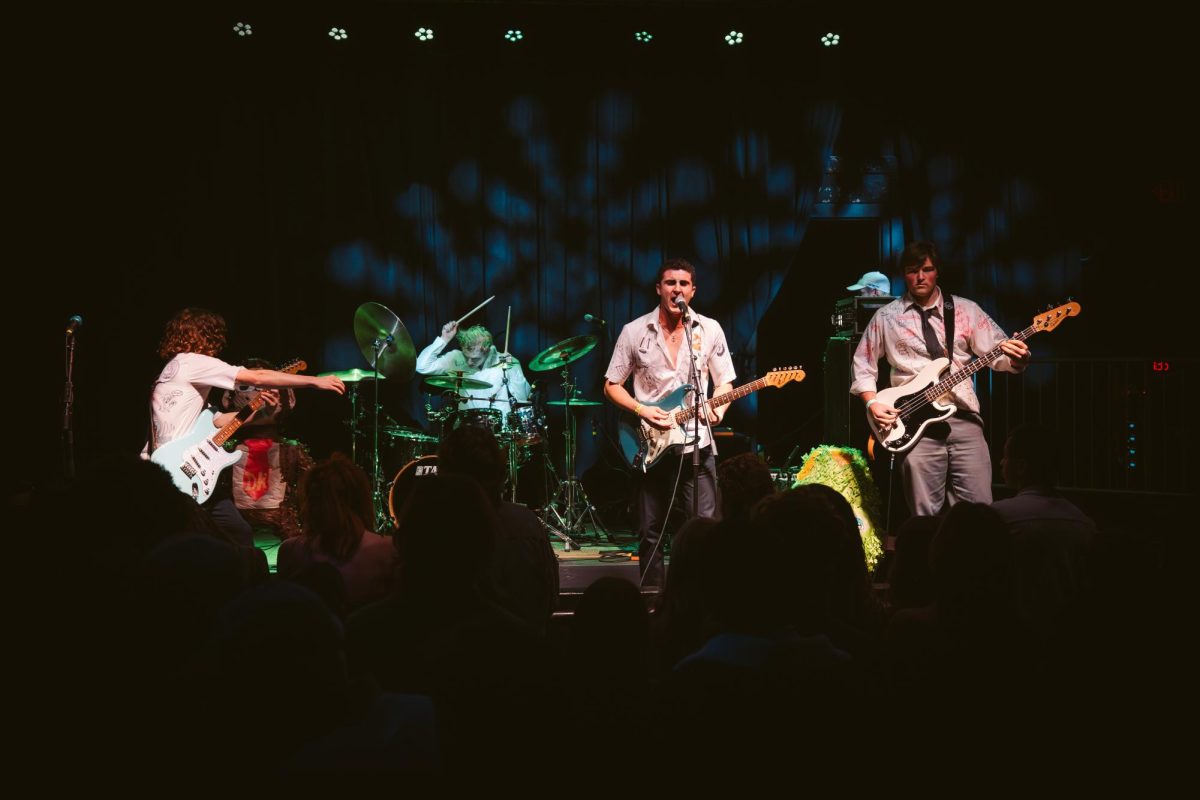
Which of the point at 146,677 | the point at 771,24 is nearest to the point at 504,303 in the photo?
the point at 771,24

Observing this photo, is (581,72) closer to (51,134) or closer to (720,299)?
(720,299)

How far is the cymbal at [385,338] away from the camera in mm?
7496

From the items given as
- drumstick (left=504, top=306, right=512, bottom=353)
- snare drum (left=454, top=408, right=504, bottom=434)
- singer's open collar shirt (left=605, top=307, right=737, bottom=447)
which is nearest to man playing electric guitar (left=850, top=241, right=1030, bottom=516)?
singer's open collar shirt (left=605, top=307, right=737, bottom=447)

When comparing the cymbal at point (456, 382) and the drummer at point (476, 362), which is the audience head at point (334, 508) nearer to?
the cymbal at point (456, 382)

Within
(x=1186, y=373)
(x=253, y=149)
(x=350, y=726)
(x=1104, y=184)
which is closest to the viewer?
(x=350, y=726)

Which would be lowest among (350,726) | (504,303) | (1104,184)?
(350,726)

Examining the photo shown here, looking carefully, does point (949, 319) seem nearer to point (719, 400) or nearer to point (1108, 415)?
point (719, 400)

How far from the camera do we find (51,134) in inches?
315

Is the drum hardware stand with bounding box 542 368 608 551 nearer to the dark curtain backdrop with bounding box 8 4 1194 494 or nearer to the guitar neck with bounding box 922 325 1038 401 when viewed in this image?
the dark curtain backdrop with bounding box 8 4 1194 494

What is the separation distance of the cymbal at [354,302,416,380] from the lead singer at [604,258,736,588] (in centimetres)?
183

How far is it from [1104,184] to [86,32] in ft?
27.9

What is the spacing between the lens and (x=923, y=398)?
595cm

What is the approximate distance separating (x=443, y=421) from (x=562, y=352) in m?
1.23

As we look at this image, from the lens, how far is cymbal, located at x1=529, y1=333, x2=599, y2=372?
7391 millimetres
